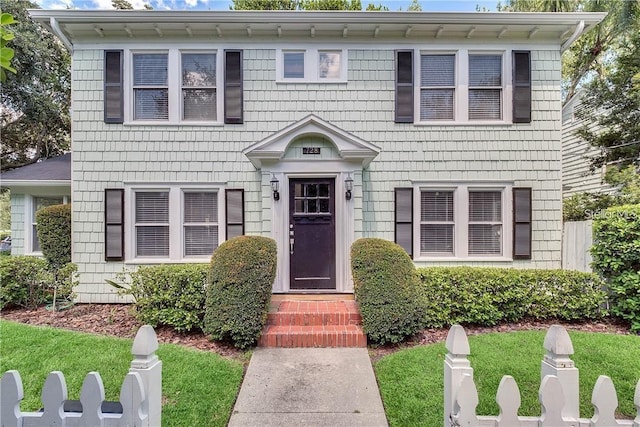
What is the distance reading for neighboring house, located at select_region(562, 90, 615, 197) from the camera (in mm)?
10578

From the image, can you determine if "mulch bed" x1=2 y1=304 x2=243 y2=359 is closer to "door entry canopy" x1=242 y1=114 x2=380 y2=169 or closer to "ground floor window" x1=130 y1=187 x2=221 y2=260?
"ground floor window" x1=130 y1=187 x2=221 y2=260

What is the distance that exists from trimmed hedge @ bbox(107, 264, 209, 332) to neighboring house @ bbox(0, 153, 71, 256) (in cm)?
392

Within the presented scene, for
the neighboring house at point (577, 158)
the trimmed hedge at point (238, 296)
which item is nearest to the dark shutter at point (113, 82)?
the trimmed hedge at point (238, 296)

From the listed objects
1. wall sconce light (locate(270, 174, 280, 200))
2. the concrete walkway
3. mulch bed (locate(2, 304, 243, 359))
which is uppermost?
wall sconce light (locate(270, 174, 280, 200))

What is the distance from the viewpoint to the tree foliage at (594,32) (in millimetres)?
9766

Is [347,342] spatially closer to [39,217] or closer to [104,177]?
[104,177]

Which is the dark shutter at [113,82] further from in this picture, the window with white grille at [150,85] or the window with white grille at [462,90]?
the window with white grille at [462,90]

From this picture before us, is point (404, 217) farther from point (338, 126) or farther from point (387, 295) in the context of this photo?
point (387, 295)

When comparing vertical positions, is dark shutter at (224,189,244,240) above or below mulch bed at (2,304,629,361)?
above

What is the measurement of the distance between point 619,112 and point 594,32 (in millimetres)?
5749

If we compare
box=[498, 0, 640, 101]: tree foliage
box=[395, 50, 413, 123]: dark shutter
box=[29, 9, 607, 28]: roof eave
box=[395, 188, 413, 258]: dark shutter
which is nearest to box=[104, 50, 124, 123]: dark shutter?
box=[29, 9, 607, 28]: roof eave

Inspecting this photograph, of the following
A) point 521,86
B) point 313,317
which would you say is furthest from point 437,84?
point 313,317

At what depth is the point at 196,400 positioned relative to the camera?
3.02 metres

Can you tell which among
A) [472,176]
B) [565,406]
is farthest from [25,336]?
[472,176]
